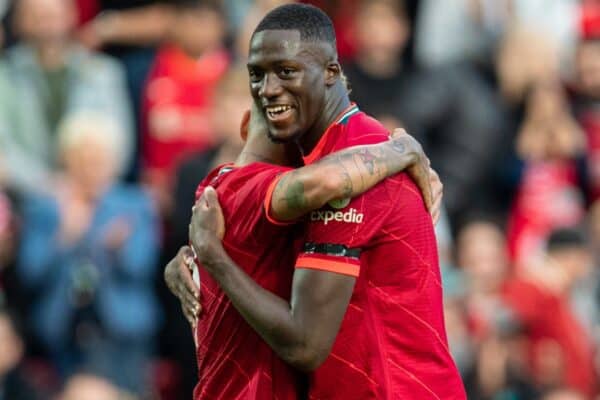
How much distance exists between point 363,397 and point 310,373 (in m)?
0.19

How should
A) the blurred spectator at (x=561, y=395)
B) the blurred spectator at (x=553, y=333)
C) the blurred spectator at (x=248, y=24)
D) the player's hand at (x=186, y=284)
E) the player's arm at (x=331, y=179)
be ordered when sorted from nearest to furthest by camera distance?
1. the player's arm at (x=331, y=179)
2. the player's hand at (x=186, y=284)
3. the blurred spectator at (x=561, y=395)
4. the blurred spectator at (x=553, y=333)
5. the blurred spectator at (x=248, y=24)

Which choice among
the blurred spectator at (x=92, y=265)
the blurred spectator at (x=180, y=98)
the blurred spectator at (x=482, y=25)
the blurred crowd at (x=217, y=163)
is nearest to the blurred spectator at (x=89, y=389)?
the blurred crowd at (x=217, y=163)

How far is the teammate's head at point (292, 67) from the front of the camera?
17.3ft

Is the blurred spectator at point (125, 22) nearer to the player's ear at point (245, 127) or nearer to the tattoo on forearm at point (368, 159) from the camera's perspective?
the player's ear at point (245, 127)

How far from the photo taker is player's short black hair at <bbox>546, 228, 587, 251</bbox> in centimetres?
1066

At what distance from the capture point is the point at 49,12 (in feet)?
35.2

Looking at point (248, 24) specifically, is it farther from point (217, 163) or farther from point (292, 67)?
point (292, 67)

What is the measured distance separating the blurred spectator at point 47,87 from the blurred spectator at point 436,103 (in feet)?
5.08

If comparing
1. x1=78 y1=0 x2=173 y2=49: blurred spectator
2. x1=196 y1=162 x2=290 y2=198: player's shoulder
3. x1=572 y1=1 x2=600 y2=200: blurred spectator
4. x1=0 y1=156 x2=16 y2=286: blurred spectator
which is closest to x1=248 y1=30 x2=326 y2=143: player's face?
x1=196 y1=162 x2=290 y2=198: player's shoulder

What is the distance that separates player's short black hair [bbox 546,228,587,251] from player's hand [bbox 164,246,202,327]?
Result: 516cm

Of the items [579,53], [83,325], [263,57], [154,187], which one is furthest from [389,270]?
[579,53]

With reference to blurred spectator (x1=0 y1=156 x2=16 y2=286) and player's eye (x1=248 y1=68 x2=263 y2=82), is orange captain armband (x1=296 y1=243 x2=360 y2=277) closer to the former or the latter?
player's eye (x1=248 y1=68 x2=263 y2=82)

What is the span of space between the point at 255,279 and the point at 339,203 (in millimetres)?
418

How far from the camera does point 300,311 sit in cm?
520
